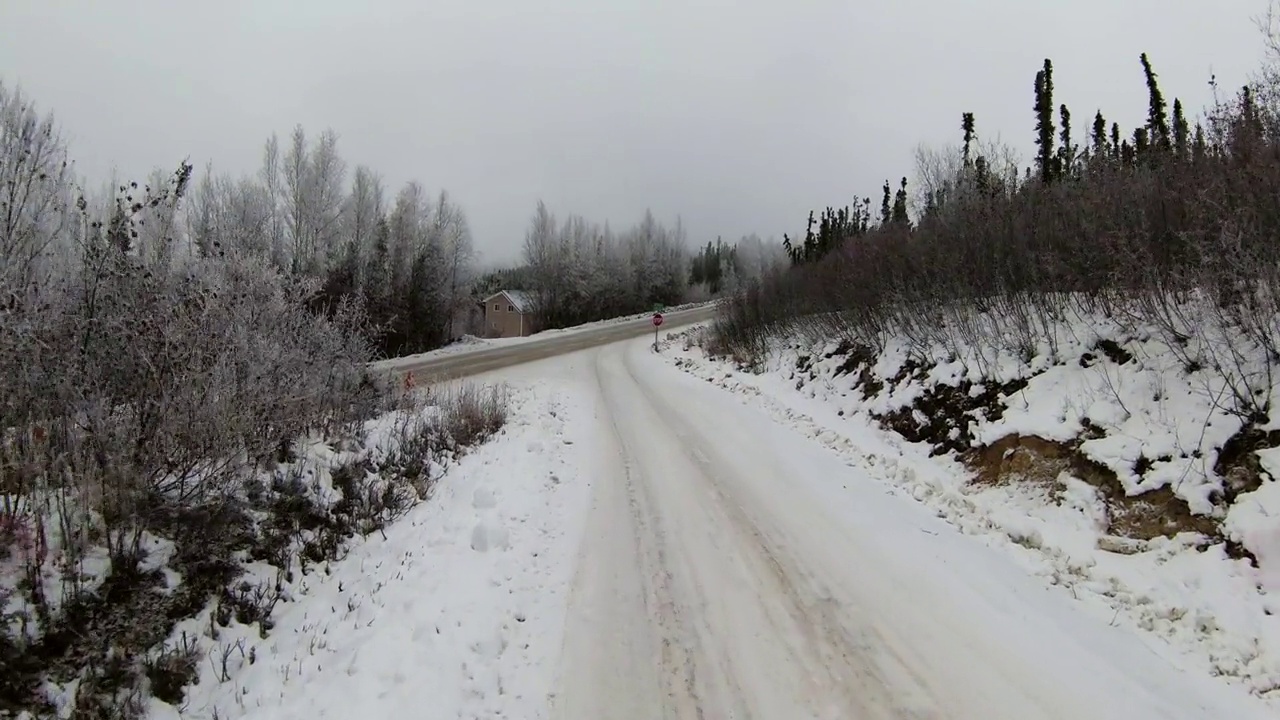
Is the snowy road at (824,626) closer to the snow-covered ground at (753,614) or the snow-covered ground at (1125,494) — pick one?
the snow-covered ground at (753,614)

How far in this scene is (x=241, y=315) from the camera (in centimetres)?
632

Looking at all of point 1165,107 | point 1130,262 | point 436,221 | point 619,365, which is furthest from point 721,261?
point 1130,262

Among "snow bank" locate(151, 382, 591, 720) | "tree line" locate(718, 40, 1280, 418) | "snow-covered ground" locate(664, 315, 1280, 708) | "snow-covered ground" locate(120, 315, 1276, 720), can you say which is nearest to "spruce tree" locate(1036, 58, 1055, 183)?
"tree line" locate(718, 40, 1280, 418)

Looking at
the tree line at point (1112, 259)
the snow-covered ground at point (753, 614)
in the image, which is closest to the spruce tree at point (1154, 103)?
the tree line at point (1112, 259)

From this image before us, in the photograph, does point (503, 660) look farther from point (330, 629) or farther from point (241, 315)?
point (241, 315)

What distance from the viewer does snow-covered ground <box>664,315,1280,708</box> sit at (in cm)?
423

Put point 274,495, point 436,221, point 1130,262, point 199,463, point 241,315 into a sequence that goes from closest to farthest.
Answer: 1. point 199,463
2. point 274,495
3. point 241,315
4. point 1130,262
5. point 436,221

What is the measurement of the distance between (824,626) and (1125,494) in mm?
3641

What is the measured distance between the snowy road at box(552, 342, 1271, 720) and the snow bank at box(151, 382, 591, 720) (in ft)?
1.15

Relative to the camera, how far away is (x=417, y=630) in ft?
14.4

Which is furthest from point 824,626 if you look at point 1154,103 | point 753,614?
point 1154,103

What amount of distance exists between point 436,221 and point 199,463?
157 feet

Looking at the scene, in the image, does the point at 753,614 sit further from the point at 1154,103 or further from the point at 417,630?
the point at 1154,103

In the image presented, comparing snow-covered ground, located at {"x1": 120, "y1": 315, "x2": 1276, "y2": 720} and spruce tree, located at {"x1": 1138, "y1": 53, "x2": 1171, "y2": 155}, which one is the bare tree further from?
spruce tree, located at {"x1": 1138, "y1": 53, "x2": 1171, "y2": 155}
